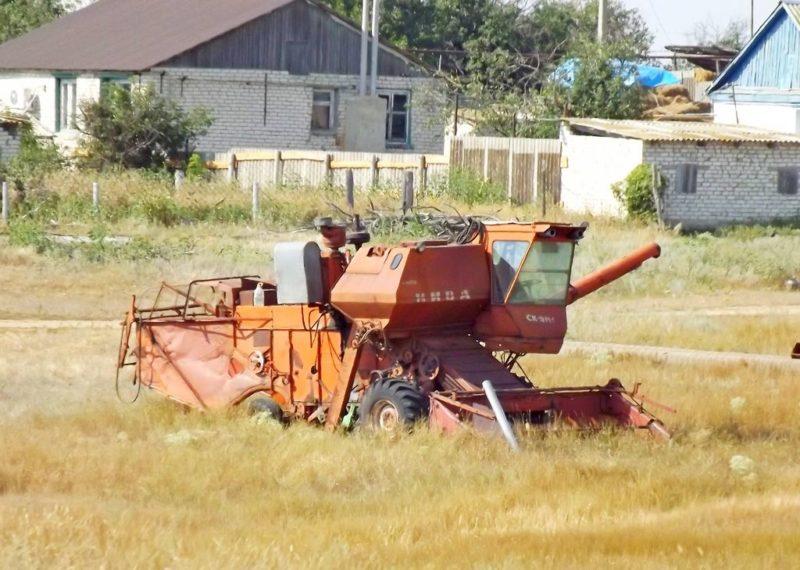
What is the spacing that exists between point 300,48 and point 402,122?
15.1 feet

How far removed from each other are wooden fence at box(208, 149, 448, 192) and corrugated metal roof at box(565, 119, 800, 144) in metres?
3.99

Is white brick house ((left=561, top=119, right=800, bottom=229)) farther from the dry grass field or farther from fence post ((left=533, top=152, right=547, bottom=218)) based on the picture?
the dry grass field

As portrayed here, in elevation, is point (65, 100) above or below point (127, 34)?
below

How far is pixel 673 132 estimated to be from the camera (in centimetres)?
3900

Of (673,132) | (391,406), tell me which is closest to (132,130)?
(673,132)

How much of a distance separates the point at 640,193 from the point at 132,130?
14589mm

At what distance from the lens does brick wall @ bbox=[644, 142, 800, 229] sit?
125 feet

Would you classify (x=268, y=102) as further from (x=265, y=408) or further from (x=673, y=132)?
(x=265, y=408)

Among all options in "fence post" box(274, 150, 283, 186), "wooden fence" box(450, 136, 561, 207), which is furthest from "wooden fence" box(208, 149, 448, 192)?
"wooden fence" box(450, 136, 561, 207)

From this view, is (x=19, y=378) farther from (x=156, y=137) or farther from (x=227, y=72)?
(x=227, y=72)

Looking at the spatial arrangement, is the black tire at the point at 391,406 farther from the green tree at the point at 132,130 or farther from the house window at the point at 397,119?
the house window at the point at 397,119

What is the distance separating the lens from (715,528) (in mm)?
10109

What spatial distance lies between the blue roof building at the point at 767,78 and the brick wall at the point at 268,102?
367 inches

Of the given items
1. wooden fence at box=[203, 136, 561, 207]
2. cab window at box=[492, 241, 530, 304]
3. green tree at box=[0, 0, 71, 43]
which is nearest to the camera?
cab window at box=[492, 241, 530, 304]
